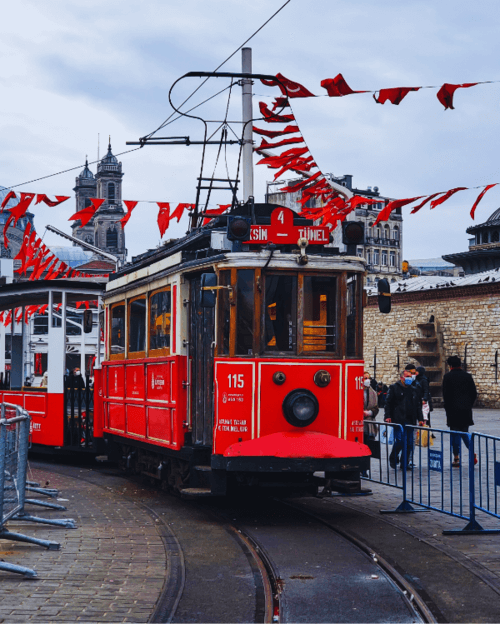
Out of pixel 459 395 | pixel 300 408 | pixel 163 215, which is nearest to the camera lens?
pixel 300 408

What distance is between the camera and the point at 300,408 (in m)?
9.77

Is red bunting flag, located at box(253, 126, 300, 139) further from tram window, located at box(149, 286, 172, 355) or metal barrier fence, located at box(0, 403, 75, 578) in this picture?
metal barrier fence, located at box(0, 403, 75, 578)

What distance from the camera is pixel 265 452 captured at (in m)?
9.49

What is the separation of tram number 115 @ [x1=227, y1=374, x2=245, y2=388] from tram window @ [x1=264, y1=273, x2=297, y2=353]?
0.52m

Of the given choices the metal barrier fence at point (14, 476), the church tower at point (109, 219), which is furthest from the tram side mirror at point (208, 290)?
the church tower at point (109, 219)

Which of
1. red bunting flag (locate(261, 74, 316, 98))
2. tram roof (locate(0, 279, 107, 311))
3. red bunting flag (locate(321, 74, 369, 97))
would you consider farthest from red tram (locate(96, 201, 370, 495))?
tram roof (locate(0, 279, 107, 311))

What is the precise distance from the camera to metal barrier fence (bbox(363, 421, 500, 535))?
30.1ft

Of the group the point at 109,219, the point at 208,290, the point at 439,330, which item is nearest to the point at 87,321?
the point at 208,290

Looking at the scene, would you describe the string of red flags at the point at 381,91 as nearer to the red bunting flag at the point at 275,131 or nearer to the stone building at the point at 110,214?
the red bunting flag at the point at 275,131

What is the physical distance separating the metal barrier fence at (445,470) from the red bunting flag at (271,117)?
212 inches

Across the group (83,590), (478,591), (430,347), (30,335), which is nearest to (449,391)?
(478,591)

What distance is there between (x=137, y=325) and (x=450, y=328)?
30843 millimetres

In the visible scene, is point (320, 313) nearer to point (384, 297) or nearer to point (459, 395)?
point (384, 297)

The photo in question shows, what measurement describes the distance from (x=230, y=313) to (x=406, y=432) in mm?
2508
